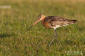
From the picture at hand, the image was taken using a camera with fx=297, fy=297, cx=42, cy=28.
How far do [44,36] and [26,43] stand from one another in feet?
4.69

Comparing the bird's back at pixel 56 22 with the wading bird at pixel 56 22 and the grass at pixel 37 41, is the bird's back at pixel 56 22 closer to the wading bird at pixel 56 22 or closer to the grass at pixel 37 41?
the wading bird at pixel 56 22

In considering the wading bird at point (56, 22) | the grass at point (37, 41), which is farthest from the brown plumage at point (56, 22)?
the grass at point (37, 41)

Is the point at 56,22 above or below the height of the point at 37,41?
above

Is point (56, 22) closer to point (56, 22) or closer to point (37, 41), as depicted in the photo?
Answer: point (56, 22)

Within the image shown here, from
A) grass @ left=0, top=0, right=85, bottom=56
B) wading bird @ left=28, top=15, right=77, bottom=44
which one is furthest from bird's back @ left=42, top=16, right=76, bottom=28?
grass @ left=0, top=0, right=85, bottom=56

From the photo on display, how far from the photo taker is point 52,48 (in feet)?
27.1

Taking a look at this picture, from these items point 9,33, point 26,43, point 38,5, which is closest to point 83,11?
point 38,5

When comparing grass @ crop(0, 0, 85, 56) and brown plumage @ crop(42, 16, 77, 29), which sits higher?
brown plumage @ crop(42, 16, 77, 29)

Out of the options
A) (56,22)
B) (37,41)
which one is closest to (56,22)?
(56,22)

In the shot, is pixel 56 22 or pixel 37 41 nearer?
pixel 56 22

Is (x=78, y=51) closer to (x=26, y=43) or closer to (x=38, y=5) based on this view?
(x=26, y=43)

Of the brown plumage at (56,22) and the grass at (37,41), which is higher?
the brown plumage at (56,22)

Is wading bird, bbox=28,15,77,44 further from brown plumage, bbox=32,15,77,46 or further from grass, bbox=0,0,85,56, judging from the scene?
grass, bbox=0,0,85,56

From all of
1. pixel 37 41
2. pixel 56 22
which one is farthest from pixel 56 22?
pixel 37 41
